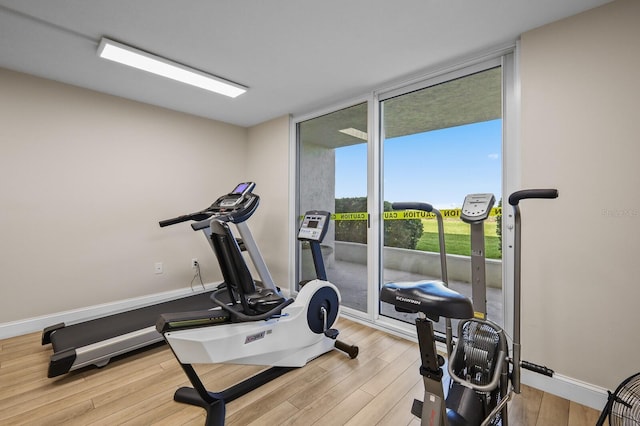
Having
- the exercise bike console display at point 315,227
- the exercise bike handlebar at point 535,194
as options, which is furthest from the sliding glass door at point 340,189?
the exercise bike handlebar at point 535,194

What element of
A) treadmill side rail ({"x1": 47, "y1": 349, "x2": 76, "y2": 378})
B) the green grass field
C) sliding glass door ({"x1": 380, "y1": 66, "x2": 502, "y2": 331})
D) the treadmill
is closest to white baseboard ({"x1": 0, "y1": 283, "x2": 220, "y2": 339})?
the treadmill

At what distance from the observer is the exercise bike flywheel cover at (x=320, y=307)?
2.20 meters

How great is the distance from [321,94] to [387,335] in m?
2.54

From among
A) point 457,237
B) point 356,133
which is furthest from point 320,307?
point 356,133

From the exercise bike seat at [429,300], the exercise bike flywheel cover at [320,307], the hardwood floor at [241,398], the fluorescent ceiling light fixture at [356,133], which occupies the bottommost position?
the hardwood floor at [241,398]

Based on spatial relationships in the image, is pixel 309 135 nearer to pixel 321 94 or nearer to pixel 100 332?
pixel 321 94

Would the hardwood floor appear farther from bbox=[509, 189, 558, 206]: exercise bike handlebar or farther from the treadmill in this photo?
bbox=[509, 189, 558, 206]: exercise bike handlebar

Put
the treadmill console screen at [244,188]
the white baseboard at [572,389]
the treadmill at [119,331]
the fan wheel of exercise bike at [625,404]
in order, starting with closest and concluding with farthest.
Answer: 1. the fan wheel of exercise bike at [625,404]
2. the white baseboard at [572,389]
3. the treadmill at [119,331]
4. the treadmill console screen at [244,188]

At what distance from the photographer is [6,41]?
6.88 ft

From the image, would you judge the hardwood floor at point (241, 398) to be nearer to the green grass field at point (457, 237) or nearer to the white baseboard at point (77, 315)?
the white baseboard at point (77, 315)

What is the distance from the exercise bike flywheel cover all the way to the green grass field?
39.5 inches

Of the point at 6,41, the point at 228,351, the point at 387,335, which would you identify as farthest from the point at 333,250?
the point at 6,41

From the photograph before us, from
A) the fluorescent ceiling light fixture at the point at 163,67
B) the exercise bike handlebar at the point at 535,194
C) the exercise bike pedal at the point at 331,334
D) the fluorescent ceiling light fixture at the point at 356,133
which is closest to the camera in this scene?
the exercise bike handlebar at the point at 535,194

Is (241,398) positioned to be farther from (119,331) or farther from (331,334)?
(119,331)
